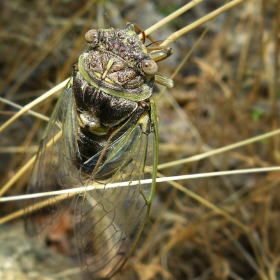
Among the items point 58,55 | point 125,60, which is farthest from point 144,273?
point 58,55

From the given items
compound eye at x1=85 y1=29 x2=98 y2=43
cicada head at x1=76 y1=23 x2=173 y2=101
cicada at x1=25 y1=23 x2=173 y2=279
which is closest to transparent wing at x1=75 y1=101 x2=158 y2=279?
cicada at x1=25 y1=23 x2=173 y2=279

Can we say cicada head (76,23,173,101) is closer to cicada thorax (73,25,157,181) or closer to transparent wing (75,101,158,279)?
cicada thorax (73,25,157,181)

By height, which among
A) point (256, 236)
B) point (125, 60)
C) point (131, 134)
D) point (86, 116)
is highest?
point (125, 60)

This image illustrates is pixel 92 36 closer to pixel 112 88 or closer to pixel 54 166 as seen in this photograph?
pixel 112 88

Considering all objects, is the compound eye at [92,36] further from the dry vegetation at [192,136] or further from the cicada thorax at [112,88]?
the dry vegetation at [192,136]

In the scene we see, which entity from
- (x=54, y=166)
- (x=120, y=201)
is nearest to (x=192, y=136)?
(x=54, y=166)

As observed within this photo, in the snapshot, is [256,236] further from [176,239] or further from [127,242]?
[127,242]

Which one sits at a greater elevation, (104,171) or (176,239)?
(104,171)

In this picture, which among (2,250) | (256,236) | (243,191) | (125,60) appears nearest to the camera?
(125,60)
